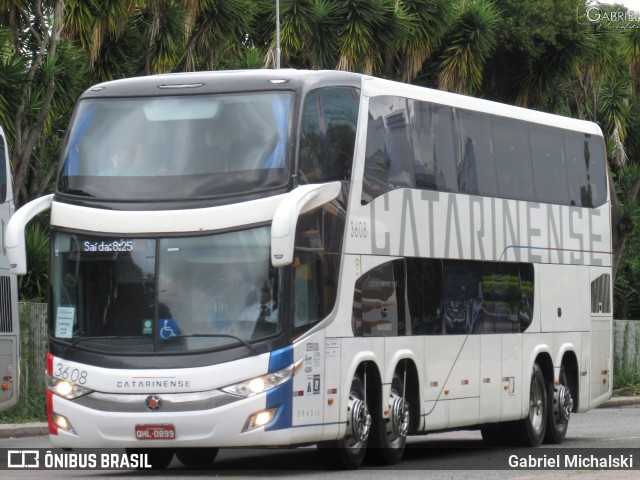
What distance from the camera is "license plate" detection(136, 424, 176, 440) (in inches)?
550

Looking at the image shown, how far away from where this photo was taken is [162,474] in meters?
15.0

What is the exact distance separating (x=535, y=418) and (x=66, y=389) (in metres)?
7.93

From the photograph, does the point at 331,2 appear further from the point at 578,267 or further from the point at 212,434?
the point at 212,434

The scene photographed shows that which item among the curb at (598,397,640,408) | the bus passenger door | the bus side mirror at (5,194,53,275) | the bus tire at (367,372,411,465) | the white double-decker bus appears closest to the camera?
the white double-decker bus

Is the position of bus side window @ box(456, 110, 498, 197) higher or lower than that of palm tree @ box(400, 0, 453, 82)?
lower

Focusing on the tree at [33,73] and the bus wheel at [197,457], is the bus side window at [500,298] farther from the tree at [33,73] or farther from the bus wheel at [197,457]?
the tree at [33,73]

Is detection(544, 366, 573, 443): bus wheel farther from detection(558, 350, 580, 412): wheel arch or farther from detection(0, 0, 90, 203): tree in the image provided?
detection(0, 0, 90, 203): tree

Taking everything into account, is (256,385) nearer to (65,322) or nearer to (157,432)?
(157,432)

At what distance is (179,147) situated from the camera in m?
14.8

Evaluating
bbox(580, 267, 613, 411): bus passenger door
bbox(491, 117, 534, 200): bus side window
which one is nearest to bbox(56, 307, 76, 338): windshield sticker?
bbox(491, 117, 534, 200): bus side window

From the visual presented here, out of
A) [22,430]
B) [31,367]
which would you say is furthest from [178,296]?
[31,367]

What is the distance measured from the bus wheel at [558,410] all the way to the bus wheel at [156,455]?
21.7 feet

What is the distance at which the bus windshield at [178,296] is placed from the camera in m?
14.2

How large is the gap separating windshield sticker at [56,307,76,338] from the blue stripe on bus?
196 cm
